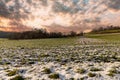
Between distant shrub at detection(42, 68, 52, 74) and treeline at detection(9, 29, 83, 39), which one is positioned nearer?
distant shrub at detection(42, 68, 52, 74)

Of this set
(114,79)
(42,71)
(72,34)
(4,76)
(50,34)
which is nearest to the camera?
(114,79)

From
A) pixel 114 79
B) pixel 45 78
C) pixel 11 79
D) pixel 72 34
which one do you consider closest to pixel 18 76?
pixel 11 79

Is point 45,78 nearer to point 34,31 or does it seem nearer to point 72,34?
point 34,31

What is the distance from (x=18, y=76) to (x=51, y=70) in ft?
7.96

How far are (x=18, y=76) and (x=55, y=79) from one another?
2222 mm

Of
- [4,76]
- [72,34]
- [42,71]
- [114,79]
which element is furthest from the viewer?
[72,34]

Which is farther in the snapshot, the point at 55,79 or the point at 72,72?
the point at 72,72

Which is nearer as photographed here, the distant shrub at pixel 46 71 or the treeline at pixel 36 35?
the distant shrub at pixel 46 71

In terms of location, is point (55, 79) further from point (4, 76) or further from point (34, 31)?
point (34, 31)

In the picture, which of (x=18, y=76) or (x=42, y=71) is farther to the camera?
(x=42, y=71)

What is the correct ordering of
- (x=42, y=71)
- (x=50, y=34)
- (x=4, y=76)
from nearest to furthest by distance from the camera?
(x=4, y=76)
(x=42, y=71)
(x=50, y=34)

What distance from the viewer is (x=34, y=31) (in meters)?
138

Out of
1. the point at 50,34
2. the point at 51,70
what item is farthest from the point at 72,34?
the point at 51,70

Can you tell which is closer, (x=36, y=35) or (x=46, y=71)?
(x=46, y=71)
